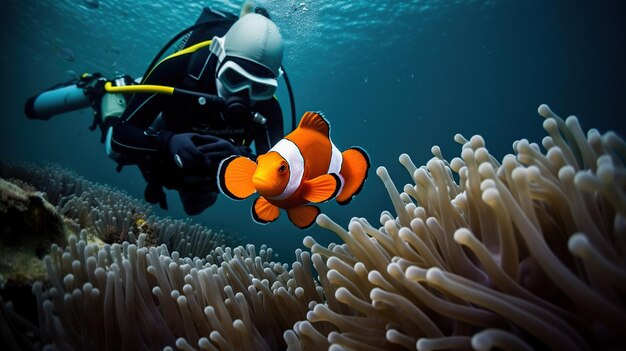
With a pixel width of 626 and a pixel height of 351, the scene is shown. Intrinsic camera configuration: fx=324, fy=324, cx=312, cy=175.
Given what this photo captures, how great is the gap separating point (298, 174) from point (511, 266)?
0.99 metres

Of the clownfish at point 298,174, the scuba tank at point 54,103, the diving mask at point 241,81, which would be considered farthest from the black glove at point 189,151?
the scuba tank at point 54,103

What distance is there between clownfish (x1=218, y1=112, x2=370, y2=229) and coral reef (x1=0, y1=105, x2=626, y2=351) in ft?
0.74

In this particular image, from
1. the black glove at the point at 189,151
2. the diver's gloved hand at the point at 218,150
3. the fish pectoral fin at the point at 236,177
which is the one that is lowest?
the black glove at the point at 189,151

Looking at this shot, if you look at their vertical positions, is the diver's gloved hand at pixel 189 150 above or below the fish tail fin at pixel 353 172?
below

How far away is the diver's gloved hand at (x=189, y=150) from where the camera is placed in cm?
296

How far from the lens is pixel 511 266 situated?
100 cm

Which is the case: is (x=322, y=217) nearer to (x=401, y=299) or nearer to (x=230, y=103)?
(x=401, y=299)

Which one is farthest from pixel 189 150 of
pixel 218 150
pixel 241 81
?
pixel 241 81

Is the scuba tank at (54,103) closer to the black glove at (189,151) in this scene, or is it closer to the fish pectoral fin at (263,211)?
the black glove at (189,151)

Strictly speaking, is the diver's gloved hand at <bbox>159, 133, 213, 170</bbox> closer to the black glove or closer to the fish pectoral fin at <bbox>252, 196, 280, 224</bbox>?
the black glove

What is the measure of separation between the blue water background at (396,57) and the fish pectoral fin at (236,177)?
373 inches

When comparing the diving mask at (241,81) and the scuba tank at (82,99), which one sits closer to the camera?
the diving mask at (241,81)

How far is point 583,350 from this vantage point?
826mm

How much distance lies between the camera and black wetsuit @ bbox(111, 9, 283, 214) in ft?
12.7
